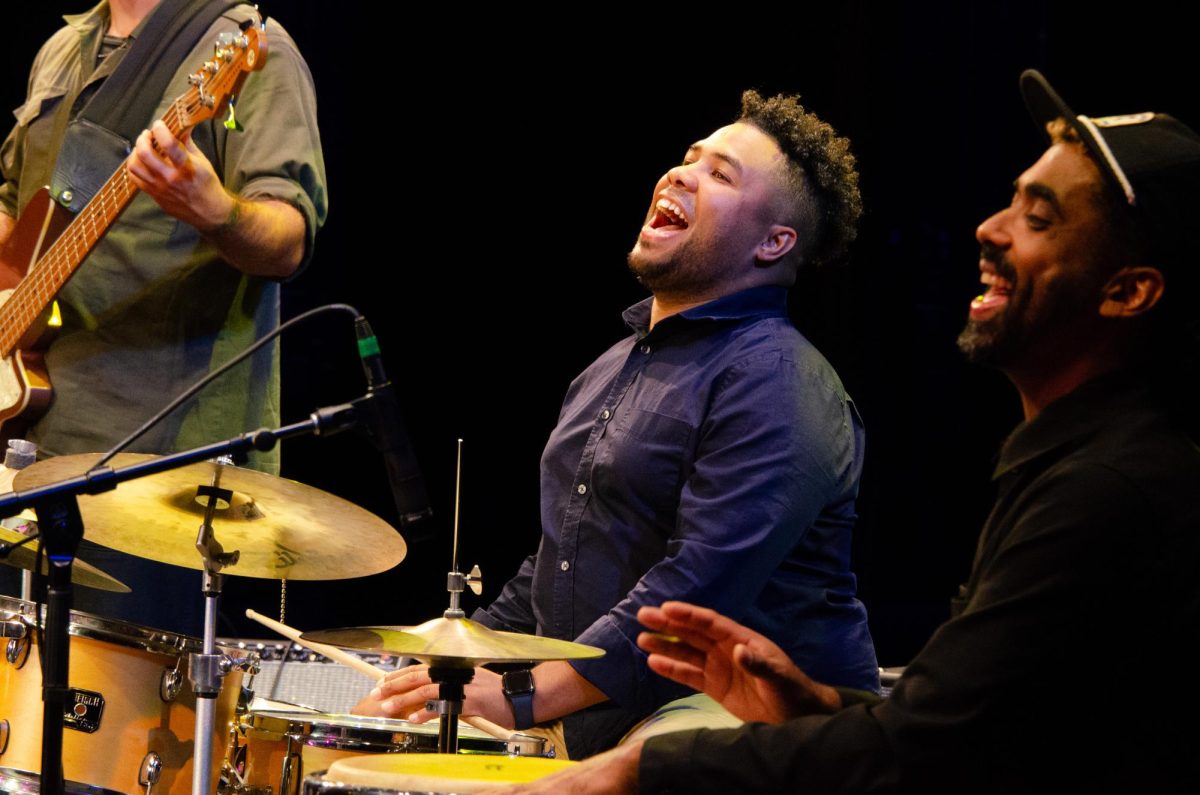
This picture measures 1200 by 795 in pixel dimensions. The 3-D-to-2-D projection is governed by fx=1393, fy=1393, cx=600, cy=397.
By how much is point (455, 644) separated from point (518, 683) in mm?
337

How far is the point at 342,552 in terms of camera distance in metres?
2.67

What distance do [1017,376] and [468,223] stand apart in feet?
11.2

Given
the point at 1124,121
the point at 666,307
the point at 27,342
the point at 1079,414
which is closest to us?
the point at 1079,414

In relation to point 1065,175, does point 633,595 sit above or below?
below

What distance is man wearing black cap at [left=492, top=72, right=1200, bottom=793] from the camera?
5.16 feet

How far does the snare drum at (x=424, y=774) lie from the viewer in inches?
73.6

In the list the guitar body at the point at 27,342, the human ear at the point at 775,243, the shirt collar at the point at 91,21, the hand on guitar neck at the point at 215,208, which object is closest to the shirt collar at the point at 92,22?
the shirt collar at the point at 91,21

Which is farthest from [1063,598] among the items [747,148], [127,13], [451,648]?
[127,13]

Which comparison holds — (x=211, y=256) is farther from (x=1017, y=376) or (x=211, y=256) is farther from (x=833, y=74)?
(x=833, y=74)

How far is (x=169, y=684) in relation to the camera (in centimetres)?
270

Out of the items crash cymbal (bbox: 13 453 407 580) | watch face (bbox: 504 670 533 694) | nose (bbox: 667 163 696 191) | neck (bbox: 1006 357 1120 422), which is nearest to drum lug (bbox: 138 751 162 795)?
crash cymbal (bbox: 13 453 407 580)

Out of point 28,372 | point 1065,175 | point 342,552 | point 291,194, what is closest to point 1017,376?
point 1065,175

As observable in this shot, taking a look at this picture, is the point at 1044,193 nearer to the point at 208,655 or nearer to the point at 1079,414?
the point at 1079,414

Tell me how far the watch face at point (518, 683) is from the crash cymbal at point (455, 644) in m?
0.23
